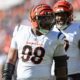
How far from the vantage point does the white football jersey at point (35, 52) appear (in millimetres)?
5418

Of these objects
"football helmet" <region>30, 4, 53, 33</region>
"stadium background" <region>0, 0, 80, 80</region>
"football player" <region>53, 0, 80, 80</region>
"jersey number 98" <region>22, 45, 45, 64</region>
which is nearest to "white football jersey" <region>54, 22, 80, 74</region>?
"football player" <region>53, 0, 80, 80</region>

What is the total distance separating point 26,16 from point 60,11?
455 centimetres

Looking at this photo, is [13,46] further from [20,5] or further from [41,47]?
[20,5]

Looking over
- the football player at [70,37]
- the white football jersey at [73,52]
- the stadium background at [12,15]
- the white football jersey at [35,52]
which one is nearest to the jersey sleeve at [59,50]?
the white football jersey at [35,52]

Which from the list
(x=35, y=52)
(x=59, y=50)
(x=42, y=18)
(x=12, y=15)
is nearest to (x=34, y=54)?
(x=35, y=52)

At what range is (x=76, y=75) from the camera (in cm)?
698

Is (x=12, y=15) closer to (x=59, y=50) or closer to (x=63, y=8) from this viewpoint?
(x=63, y=8)

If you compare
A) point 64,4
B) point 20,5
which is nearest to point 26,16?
point 20,5

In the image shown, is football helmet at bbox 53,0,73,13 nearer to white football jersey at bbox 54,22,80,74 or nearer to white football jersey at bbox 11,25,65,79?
white football jersey at bbox 54,22,80,74

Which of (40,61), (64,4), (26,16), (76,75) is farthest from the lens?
(26,16)

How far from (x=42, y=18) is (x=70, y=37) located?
1.47 m

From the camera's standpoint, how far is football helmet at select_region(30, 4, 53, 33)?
5582 mm

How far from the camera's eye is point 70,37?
705 cm

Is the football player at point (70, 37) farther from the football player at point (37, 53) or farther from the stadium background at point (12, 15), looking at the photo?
the stadium background at point (12, 15)
